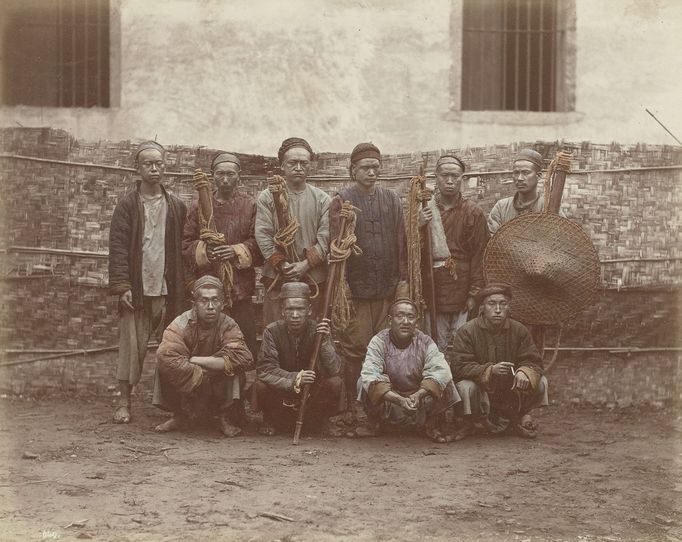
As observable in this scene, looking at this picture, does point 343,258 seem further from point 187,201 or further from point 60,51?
point 60,51

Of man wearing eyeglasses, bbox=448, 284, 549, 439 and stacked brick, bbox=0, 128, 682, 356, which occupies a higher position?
stacked brick, bbox=0, 128, 682, 356

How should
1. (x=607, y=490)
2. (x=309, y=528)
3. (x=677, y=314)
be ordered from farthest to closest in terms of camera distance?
1. (x=677, y=314)
2. (x=607, y=490)
3. (x=309, y=528)

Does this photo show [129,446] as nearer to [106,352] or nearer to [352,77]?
[106,352]

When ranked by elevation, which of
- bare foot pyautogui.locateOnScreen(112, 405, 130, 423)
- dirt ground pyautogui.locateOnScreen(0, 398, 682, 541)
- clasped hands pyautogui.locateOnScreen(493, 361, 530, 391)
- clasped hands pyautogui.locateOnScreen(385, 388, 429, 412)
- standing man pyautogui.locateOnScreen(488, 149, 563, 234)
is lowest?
dirt ground pyautogui.locateOnScreen(0, 398, 682, 541)

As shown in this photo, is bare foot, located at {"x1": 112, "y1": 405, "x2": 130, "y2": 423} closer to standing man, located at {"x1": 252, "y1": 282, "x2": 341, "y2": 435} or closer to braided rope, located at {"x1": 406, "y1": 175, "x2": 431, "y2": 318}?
standing man, located at {"x1": 252, "y1": 282, "x2": 341, "y2": 435}

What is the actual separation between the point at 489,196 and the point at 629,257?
117 centimetres

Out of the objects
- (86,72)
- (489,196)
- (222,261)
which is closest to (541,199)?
(489,196)

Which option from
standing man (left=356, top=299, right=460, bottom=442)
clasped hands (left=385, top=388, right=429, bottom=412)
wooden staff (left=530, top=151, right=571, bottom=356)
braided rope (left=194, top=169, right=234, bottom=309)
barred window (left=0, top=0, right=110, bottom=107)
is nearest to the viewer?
clasped hands (left=385, top=388, right=429, bottom=412)

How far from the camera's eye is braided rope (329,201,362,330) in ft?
20.8

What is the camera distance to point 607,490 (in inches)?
204

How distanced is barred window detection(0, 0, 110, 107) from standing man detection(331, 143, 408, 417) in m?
3.60

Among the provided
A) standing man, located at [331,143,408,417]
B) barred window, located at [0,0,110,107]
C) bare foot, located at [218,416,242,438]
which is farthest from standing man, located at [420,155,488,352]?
barred window, located at [0,0,110,107]

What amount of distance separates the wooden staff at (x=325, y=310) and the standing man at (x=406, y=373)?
32 centimetres

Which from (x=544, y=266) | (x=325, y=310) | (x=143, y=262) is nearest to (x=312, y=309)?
(x=325, y=310)
